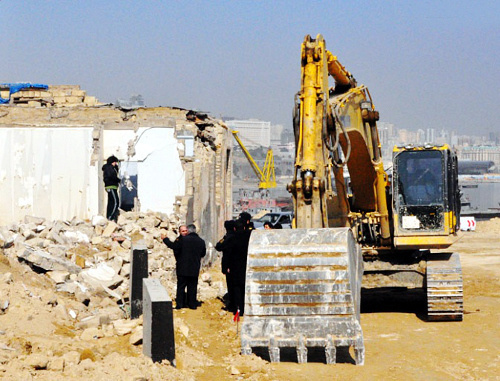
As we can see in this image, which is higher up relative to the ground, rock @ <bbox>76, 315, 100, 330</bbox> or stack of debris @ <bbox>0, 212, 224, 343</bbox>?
stack of debris @ <bbox>0, 212, 224, 343</bbox>

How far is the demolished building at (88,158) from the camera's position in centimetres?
1912

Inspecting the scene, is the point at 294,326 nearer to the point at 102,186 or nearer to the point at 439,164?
the point at 439,164

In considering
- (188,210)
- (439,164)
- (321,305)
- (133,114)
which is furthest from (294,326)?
(133,114)

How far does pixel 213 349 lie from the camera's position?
10.3 metres

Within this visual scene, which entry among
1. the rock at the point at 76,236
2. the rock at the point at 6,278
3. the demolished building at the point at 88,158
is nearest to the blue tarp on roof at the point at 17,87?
the demolished building at the point at 88,158

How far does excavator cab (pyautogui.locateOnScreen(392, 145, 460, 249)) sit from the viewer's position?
13.1 m

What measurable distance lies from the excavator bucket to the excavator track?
11.8ft

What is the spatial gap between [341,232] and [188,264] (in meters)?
3.82

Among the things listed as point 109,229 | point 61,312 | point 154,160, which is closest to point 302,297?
point 61,312

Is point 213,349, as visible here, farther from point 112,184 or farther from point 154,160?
point 154,160

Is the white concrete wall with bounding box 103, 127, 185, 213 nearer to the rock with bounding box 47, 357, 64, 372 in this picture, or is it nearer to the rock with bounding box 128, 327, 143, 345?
the rock with bounding box 128, 327, 143, 345

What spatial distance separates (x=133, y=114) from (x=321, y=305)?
11189 millimetres

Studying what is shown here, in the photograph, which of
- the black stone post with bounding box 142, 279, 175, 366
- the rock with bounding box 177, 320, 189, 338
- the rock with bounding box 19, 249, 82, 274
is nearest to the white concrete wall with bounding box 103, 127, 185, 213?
the rock with bounding box 19, 249, 82, 274

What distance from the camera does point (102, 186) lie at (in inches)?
752
